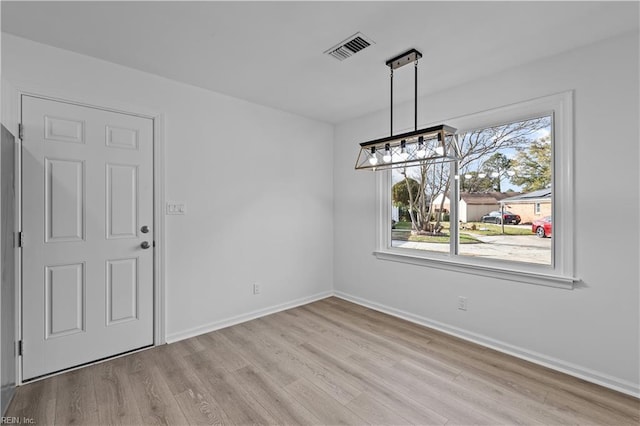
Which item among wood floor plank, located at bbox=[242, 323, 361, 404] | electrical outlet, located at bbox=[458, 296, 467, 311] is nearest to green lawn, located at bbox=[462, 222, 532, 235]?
electrical outlet, located at bbox=[458, 296, 467, 311]

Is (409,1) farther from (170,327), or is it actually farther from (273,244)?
(170,327)

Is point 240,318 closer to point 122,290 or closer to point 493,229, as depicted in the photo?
point 122,290

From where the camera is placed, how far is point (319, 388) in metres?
2.20

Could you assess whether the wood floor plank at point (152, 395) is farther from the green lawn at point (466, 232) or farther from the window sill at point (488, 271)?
the green lawn at point (466, 232)

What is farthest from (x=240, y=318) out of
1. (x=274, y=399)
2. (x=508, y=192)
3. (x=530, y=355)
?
Answer: (x=508, y=192)

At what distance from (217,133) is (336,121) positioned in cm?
177

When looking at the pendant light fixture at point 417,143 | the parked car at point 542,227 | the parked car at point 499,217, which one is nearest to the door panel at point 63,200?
the pendant light fixture at point 417,143

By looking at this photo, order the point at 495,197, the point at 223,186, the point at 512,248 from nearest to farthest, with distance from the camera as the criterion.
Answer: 1. the point at 512,248
2. the point at 495,197
3. the point at 223,186

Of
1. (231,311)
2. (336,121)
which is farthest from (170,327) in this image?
(336,121)

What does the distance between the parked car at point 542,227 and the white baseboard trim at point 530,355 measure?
3.36 feet

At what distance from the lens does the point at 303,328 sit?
3.26 m

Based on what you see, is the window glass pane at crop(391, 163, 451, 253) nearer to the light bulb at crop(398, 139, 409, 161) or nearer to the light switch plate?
the light bulb at crop(398, 139, 409, 161)

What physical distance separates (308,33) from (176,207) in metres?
1.99

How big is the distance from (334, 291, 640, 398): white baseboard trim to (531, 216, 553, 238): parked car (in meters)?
1.02
